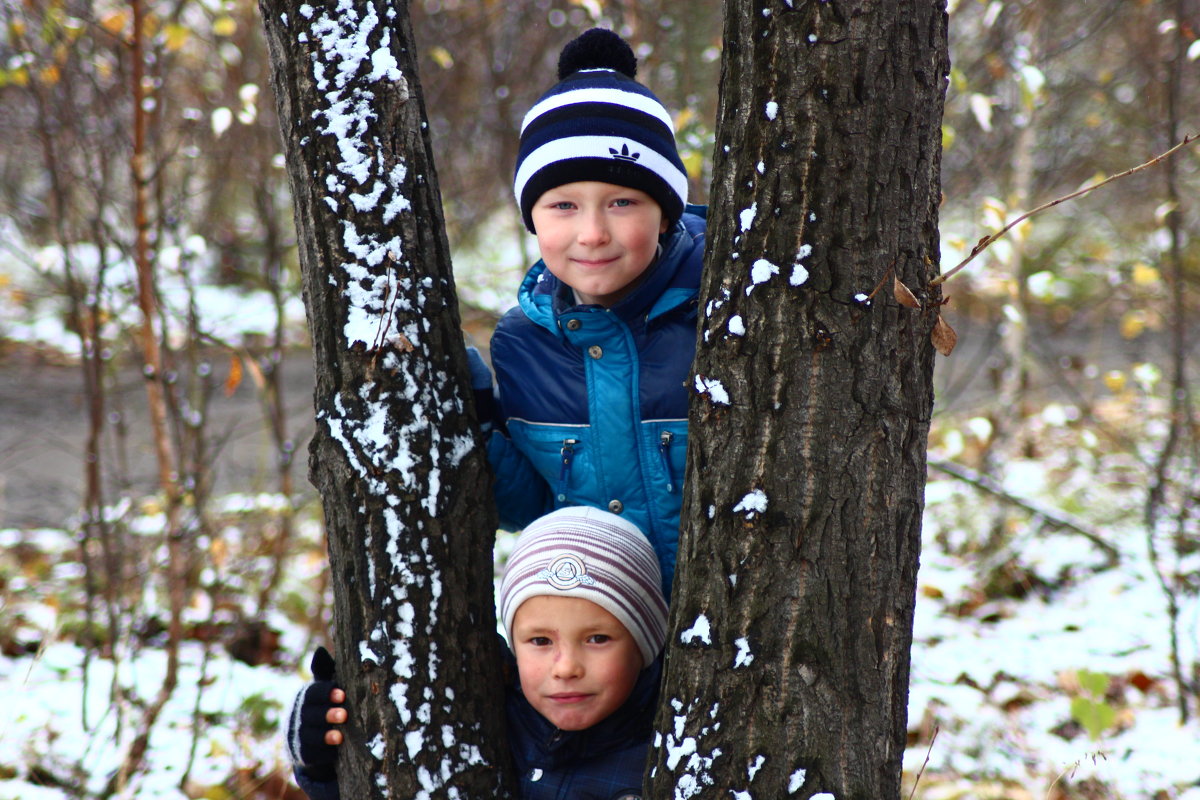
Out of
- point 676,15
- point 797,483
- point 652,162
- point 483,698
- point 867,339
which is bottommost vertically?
point 483,698

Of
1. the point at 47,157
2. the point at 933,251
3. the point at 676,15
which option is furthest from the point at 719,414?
the point at 676,15

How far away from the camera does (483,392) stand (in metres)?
2.21

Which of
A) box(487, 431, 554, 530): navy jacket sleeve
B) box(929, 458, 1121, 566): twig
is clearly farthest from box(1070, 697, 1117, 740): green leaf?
box(487, 431, 554, 530): navy jacket sleeve

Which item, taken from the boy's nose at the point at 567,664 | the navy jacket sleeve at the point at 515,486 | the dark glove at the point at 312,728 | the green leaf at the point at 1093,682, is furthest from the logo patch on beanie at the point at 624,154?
the green leaf at the point at 1093,682

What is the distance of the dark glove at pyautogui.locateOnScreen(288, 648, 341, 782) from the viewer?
6.21 ft

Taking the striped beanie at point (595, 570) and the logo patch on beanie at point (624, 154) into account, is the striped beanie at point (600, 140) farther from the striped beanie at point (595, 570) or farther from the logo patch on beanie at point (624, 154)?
the striped beanie at point (595, 570)

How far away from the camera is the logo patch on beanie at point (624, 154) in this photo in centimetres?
201

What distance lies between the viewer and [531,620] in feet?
6.46

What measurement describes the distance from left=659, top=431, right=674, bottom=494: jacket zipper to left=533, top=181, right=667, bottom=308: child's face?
0.33 meters

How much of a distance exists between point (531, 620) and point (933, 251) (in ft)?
3.43

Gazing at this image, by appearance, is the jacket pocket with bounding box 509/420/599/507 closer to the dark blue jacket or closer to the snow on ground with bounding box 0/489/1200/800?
the dark blue jacket

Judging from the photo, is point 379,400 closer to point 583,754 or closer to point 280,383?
point 583,754

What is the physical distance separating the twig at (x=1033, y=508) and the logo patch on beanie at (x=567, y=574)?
7.80 feet

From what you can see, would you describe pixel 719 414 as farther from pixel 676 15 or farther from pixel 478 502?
pixel 676 15
